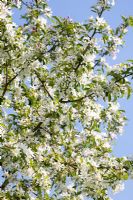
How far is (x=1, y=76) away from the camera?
11.0 m

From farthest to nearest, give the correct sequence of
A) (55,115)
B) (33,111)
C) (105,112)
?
(105,112) < (33,111) < (55,115)

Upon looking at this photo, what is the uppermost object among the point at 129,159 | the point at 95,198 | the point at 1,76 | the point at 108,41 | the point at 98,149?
the point at 108,41

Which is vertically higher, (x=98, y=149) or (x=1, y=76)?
(x=1, y=76)

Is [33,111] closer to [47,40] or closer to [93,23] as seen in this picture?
[47,40]

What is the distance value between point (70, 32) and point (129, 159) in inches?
115

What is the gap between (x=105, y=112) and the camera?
1139 cm

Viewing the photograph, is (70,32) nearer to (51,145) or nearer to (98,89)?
(98,89)

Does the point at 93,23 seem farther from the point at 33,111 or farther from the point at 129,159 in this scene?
the point at 129,159

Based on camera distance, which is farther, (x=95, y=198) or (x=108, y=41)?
(x=108, y=41)

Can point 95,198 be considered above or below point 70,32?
below

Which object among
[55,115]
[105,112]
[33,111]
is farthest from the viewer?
[105,112]

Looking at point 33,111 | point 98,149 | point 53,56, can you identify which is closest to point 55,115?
point 33,111

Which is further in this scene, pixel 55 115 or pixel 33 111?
pixel 33 111

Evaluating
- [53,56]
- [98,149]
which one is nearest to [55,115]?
[53,56]
